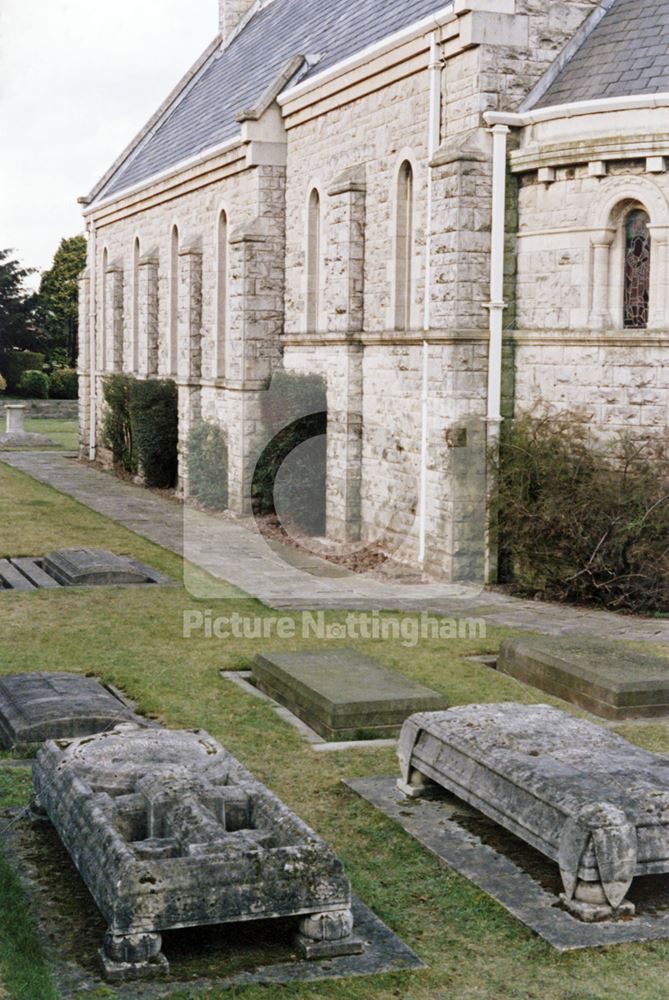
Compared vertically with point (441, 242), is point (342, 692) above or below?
below

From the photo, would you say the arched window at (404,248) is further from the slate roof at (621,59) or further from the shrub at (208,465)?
the shrub at (208,465)

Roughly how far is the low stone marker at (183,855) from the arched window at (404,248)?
447 inches

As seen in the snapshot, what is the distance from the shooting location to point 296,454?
66.5ft

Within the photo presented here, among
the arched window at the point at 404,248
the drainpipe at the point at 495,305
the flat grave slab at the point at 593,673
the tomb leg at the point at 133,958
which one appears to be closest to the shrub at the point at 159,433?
the arched window at the point at 404,248

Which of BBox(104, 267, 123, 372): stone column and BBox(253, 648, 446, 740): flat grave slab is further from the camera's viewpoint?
BBox(104, 267, 123, 372): stone column

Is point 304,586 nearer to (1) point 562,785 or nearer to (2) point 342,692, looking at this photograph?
(2) point 342,692

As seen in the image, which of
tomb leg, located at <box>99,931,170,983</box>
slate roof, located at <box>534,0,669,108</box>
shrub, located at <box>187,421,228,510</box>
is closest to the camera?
tomb leg, located at <box>99,931,170,983</box>

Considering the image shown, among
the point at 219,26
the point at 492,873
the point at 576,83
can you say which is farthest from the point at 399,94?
the point at 219,26

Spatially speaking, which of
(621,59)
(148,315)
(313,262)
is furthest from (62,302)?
(621,59)

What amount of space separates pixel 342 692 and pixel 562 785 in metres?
3.26

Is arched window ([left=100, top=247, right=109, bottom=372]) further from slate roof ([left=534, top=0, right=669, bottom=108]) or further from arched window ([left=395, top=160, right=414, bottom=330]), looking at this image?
slate roof ([left=534, top=0, right=669, bottom=108])

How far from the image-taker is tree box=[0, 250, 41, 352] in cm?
6419

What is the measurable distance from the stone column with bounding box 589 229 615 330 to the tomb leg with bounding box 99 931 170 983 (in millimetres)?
10501

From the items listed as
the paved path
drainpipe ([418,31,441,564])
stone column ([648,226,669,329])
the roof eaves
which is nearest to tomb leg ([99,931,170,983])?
the paved path
